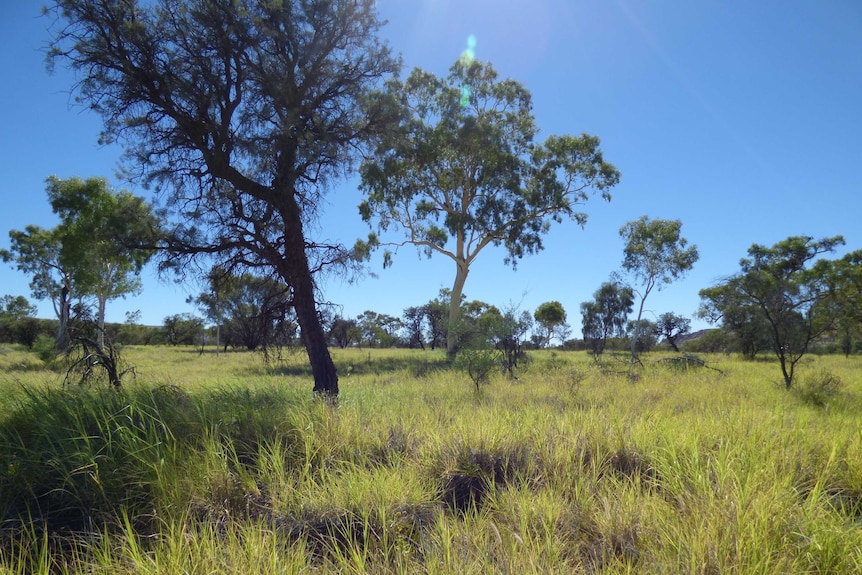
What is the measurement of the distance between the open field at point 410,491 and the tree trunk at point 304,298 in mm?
2867

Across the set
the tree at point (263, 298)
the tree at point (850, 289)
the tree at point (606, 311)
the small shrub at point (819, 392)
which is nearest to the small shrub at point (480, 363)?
the tree at point (263, 298)

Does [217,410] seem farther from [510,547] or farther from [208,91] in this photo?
[208,91]

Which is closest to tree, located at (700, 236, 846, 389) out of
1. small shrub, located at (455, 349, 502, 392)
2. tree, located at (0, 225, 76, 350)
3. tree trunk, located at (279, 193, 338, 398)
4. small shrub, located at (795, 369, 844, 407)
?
small shrub, located at (795, 369, 844, 407)

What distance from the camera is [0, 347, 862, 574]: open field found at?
2.46 meters

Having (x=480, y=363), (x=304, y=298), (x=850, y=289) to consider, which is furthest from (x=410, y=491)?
(x=850, y=289)

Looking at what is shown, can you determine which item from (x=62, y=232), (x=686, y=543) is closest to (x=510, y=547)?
(x=686, y=543)

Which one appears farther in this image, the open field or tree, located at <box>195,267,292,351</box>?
tree, located at <box>195,267,292,351</box>

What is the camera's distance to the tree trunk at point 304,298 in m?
8.45

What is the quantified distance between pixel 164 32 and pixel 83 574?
29.2ft

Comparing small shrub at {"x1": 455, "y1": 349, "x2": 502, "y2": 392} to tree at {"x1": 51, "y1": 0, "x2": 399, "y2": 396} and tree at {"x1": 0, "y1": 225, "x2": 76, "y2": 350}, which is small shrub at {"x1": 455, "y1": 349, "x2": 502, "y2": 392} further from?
tree at {"x1": 0, "y1": 225, "x2": 76, "y2": 350}

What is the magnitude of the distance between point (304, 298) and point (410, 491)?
233 inches

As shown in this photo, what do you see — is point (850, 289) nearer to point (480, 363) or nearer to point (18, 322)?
point (480, 363)

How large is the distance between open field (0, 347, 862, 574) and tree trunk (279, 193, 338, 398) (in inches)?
113

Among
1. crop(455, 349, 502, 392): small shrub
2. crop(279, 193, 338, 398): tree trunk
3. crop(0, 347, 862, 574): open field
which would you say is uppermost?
crop(279, 193, 338, 398): tree trunk
